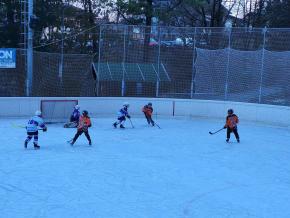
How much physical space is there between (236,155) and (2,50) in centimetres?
1176

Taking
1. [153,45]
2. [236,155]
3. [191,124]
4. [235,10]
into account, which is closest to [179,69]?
[153,45]

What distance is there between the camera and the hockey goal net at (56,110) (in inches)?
765

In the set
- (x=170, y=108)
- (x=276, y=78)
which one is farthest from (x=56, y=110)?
(x=276, y=78)

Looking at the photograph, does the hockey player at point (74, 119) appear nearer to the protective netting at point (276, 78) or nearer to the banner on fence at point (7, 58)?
the banner on fence at point (7, 58)

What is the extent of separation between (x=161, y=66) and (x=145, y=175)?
1205 centimetres

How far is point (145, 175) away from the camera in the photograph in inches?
449

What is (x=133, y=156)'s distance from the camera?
44.8ft

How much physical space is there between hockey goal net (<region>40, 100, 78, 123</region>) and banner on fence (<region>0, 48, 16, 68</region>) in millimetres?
2957

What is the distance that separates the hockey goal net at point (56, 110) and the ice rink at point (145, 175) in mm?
1313

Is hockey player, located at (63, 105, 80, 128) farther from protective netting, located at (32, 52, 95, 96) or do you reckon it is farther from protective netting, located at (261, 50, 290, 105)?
protective netting, located at (261, 50, 290, 105)

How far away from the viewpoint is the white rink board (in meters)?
20.2

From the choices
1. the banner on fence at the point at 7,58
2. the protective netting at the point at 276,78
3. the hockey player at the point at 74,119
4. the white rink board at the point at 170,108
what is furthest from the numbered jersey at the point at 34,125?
the protective netting at the point at 276,78

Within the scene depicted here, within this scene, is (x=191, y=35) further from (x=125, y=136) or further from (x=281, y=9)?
(x=281, y=9)

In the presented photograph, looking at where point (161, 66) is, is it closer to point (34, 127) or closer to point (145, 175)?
point (34, 127)
